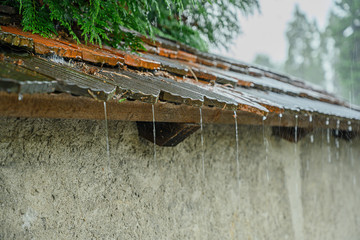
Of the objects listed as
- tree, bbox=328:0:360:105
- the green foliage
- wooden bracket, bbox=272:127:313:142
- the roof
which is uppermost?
tree, bbox=328:0:360:105

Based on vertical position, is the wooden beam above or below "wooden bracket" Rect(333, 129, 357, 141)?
above

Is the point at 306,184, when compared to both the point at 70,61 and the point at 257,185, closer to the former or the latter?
the point at 257,185

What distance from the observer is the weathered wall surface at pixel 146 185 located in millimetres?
1628

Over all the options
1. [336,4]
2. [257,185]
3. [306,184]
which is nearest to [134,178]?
[257,185]

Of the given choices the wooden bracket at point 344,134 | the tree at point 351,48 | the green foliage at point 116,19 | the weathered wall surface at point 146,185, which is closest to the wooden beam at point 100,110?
the weathered wall surface at point 146,185

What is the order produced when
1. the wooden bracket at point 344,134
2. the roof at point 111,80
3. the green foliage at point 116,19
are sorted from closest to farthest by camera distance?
the roof at point 111,80 < the green foliage at point 116,19 < the wooden bracket at point 344,134

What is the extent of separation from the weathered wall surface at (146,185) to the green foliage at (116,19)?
23.0 inches

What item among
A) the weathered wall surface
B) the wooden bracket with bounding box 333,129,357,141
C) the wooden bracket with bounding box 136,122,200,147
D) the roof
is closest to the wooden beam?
the roof

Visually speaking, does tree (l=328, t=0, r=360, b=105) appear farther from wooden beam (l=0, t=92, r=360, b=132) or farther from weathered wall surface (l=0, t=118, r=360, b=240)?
wooden beam (l=0, t=92, r=360, b=132)

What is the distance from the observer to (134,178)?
2.14 m

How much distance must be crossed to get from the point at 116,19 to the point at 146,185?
1098mm

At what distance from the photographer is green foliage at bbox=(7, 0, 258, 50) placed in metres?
1.87

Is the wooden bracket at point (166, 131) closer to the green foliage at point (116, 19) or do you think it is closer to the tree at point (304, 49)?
the green foliage at point (116, 19)

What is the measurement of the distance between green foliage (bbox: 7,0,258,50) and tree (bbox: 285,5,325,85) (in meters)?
27.8
